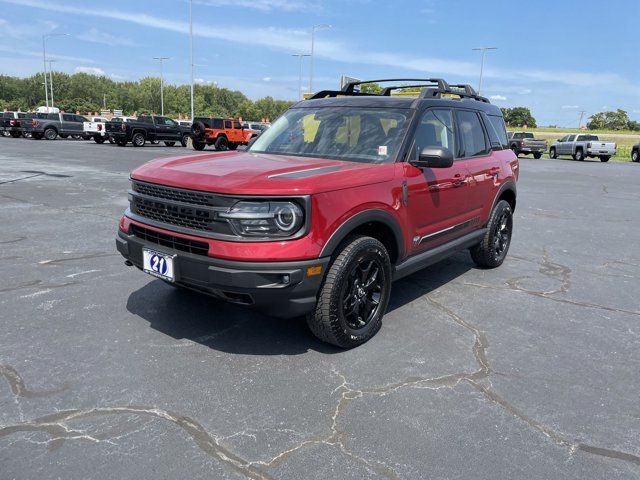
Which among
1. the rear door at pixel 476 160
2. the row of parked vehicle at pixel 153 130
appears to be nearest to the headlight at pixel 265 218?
the rear door at pixel 476 160

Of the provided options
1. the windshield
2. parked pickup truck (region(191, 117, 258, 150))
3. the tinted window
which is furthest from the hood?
parked pickup truck (region(191, 117, 258, 150))

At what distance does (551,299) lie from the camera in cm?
509

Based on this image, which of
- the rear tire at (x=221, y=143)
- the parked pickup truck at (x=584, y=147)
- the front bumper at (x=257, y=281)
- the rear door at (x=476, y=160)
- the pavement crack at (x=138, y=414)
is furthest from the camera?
the parked pickup truck at (x=584, y=147)

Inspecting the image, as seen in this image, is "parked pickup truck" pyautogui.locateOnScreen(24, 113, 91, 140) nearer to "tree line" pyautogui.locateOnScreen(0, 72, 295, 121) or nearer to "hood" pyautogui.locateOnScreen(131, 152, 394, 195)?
"hood" pyautogui.locateOnScreen(131, 152, 394, 195)

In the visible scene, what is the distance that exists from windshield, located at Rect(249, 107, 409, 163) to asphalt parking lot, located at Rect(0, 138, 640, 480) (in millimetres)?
1466

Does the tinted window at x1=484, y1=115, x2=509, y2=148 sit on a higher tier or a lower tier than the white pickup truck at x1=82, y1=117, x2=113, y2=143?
higher

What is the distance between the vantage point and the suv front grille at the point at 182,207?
3.25 metres

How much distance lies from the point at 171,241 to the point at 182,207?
26 centimetres

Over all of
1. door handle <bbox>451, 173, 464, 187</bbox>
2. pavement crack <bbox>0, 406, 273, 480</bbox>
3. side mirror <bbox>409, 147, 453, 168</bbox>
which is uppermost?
side mirror <bbox>409, 147, 453, 168</bbox>

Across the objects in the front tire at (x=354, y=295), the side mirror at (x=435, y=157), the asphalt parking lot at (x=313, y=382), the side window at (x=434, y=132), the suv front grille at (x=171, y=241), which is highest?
the side window at (x=434, y=132)

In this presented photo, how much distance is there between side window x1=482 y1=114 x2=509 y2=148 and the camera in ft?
19.2

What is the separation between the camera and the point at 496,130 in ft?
20.0

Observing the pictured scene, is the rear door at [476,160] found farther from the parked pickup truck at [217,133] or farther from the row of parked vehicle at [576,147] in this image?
the row of parked vehicle at [576,147]

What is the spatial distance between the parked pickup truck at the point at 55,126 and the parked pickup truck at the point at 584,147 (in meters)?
34.3
